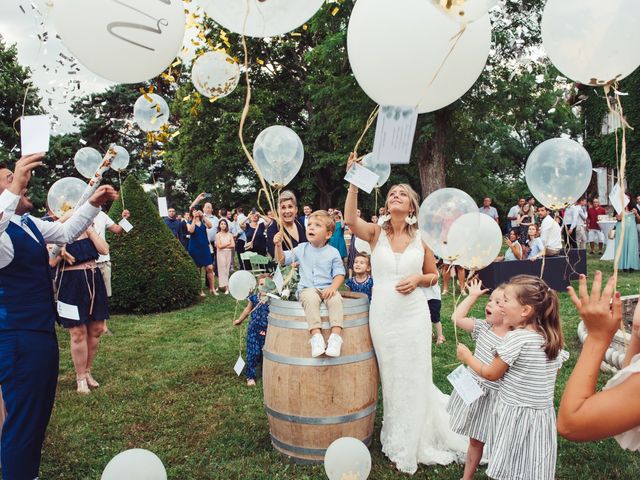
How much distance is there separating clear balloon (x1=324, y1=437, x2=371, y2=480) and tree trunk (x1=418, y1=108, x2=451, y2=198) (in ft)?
41.0

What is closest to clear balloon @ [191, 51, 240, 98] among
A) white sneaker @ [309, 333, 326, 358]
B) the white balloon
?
white sneaker @ [309, 333, 326, 358]

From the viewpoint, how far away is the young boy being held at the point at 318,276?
320 cm

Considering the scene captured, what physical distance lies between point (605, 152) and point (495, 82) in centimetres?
955

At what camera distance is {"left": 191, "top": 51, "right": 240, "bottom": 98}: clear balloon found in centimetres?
423

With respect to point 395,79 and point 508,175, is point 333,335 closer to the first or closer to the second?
point 395,79

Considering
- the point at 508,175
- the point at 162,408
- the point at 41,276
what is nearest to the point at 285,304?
the point at 41,276

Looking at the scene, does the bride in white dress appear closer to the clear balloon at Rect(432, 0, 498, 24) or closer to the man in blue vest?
the clear balloon at Rect(432, 0, 498, 24)

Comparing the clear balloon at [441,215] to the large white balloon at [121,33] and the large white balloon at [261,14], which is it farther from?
the large white balloon at [121,33]

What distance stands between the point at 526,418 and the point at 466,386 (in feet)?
1.32

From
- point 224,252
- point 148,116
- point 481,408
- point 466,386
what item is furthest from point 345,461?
point 224,252

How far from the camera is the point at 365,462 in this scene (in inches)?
99.5

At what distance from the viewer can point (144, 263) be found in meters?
8.11

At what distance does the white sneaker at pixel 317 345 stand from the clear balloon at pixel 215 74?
7.61 ft

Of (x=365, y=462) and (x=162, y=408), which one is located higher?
(x=365, y=462)
